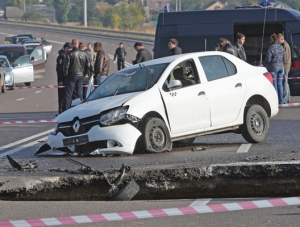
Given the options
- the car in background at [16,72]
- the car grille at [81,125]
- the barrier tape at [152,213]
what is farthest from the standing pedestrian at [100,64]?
the barrier tape at [152,213]

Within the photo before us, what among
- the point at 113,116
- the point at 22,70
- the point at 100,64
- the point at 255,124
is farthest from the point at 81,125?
the point at 22,70

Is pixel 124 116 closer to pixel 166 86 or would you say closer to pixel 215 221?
pixel 166 86

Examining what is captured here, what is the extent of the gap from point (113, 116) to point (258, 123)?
251 centimetres

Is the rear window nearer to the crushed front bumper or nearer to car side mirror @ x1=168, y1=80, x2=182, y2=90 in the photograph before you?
car side mirror @ x1=168, y1=80, x2=182, y2=90

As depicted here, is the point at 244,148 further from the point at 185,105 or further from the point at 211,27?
the point at 211,27

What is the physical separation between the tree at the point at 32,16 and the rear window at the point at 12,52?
341 ft

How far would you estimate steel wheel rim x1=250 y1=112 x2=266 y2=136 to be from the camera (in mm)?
11703

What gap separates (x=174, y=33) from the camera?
756 inches

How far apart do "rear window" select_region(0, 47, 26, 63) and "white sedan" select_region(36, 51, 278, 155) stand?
22.0m

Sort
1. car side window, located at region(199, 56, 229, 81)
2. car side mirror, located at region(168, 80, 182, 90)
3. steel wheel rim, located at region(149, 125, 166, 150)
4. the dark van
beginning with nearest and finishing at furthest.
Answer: steel wheel rim, located at region(149, 125, 166, 150), car side mirror, located at region(168, 80, 182, 90), car side window, located at region(199, 56, 229, 81), the dark van

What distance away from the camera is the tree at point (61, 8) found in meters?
149

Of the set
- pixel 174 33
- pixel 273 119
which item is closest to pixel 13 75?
pixel 174 33

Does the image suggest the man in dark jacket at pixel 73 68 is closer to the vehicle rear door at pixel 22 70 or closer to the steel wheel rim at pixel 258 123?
the steel wheel rim at pixel 258 123

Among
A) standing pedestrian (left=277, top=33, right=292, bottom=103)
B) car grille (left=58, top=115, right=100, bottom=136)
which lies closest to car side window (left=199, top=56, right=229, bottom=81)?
car grille (left=58, top=115, right=100, bottom=136)
